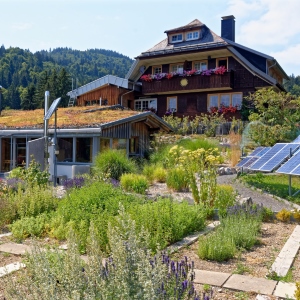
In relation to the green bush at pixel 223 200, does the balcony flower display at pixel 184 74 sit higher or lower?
higher

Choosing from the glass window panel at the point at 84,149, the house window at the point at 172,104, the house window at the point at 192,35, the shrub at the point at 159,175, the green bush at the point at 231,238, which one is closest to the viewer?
the green bush at the point at 231,238

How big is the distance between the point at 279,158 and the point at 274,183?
1812 millimetres

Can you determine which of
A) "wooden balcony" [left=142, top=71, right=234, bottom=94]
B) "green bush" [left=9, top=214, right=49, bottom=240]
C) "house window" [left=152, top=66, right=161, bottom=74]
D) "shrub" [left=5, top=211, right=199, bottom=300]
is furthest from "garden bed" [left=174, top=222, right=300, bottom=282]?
"house window" [left=152, top=66, right=161, bottom=74]

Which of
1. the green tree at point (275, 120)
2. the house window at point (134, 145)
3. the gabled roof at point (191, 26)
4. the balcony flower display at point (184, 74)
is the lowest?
Answer: the house window at point (134, 145)

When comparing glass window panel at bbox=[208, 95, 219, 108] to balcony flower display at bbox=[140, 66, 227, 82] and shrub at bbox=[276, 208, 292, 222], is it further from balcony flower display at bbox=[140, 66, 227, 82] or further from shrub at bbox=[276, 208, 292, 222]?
shrub at bbox=[276, 208, 292, 222]

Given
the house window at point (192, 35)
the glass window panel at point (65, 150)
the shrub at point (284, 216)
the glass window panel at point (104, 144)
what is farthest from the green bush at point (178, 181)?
the house window at point (192, 35)

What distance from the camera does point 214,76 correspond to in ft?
82.3

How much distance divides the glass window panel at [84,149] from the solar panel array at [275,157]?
6.93 m

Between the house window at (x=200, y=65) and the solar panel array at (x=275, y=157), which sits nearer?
the solar panel array at (x=275, y=157)

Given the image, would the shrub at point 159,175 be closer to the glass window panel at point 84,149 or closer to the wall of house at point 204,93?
the glass window panel at point 84,149

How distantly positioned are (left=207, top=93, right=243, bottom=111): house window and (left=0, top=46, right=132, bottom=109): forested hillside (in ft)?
47.2

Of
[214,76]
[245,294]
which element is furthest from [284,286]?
[214,76]

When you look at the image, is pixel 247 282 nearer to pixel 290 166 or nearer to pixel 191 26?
pixel 290 166

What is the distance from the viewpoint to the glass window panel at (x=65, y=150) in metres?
15.4
